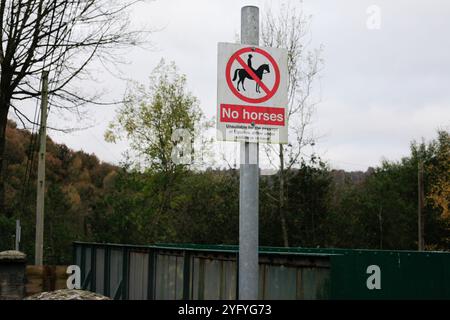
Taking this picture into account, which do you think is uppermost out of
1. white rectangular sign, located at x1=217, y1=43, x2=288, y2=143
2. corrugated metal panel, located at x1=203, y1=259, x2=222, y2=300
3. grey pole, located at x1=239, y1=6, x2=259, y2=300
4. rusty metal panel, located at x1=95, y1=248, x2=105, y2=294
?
white rectangular sign, located at x1=217, y1=43, x2=288, y2=143

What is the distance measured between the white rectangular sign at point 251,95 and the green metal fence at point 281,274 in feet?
10.2

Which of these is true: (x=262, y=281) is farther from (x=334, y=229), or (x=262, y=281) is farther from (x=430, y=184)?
(x=430, y=184)

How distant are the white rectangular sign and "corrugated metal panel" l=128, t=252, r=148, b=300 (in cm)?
974

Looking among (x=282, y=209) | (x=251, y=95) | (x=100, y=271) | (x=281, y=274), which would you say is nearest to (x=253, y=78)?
(x=251, y=95)

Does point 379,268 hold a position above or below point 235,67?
below

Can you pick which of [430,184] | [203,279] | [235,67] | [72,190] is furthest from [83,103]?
[72,190]

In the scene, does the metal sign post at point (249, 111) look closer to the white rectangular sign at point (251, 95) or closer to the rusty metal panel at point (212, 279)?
the white rectangular sign at point (251, 95)

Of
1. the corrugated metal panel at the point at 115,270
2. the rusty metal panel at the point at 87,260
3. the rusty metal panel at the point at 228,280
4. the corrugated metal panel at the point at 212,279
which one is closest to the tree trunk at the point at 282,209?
the rusty metal panel at the point at 87,260

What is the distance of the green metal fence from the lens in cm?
738

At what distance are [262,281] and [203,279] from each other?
7.68 feet

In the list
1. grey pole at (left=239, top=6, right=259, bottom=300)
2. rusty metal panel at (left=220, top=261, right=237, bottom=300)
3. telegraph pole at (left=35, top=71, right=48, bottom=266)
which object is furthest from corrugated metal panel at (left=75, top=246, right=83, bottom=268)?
grey pole at (left=239, top=6, right=259, bottom=300)

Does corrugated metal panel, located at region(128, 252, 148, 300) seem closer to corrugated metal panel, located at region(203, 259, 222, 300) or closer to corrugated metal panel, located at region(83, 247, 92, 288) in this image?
corrugated metal panel, located at region(203, 259, 222, 300)

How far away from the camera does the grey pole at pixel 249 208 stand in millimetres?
4352

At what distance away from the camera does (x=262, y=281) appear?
338 inches
